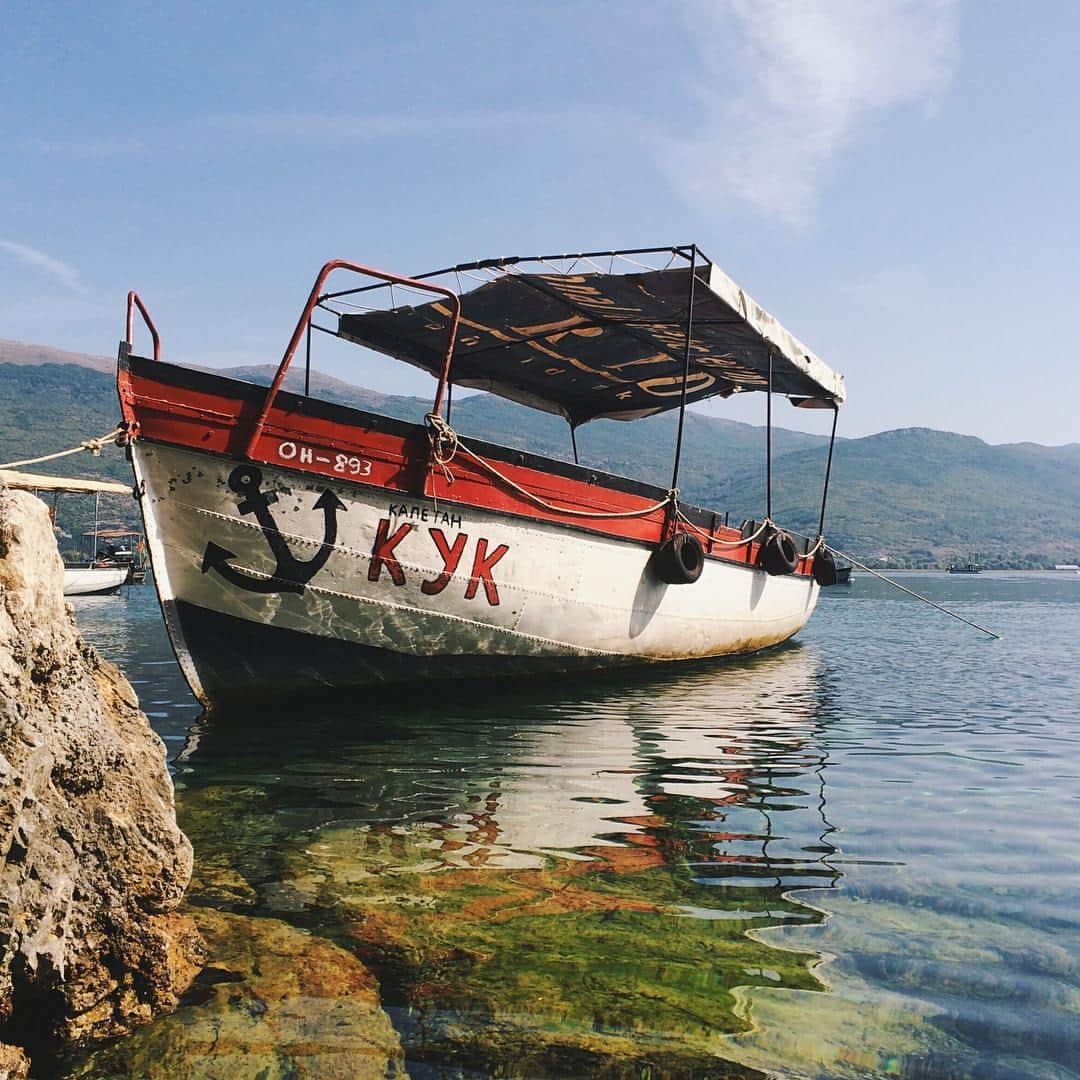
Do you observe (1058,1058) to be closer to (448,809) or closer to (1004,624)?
(448,809)

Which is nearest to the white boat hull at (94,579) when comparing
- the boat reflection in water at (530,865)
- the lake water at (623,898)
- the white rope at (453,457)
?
the lake water at (623,898)

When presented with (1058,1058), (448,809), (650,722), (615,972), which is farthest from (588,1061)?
(650,722)

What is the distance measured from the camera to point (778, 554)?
13.5m

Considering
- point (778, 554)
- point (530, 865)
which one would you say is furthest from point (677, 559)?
point (530, 865)

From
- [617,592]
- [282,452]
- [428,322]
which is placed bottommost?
[617,592]

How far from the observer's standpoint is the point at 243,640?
7730 millimetres

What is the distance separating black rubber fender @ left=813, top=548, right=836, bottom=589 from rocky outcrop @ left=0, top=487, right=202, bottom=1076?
15.6m

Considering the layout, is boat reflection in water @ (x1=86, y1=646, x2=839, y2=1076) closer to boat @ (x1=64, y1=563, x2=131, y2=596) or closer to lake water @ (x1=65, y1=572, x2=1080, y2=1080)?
lake water @ (x1=65, y1=572, x2=1080, y2=1080)

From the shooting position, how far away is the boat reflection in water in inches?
104

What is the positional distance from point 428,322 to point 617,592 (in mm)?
4723

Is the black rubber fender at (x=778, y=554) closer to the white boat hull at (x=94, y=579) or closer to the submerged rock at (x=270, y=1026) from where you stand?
the submerged rock at (x=270, y=1026)

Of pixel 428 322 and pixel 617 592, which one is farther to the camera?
pixel 428 322

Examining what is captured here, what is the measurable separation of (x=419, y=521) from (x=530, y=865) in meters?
4.41

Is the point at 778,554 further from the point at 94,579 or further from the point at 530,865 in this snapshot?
the point at 94,579
